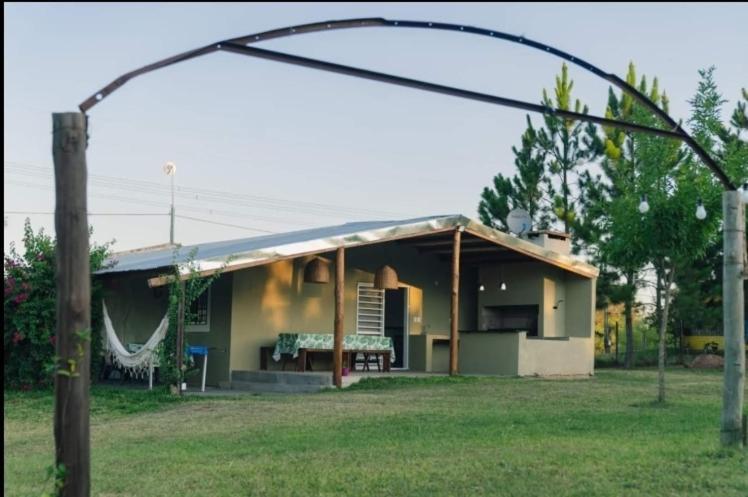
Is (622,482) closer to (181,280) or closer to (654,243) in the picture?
(654,243)

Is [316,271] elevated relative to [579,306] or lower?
elevated

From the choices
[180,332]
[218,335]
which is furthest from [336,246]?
[218,335]

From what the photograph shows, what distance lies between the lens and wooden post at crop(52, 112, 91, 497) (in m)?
4.69

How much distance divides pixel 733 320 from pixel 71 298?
17.3ft

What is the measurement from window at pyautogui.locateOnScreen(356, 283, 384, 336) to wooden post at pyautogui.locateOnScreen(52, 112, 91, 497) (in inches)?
503

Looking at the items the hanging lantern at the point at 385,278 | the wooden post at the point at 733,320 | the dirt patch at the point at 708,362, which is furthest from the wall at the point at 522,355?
the wooden post at the point at 733,320

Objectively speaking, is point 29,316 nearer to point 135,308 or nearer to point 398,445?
point 135,308

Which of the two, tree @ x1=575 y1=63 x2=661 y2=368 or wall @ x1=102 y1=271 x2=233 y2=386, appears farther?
tree @ x1=575 y1=63 x2=661 y2=368

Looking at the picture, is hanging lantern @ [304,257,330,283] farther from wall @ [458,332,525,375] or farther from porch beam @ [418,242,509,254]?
wall @ [458,332,525,375]

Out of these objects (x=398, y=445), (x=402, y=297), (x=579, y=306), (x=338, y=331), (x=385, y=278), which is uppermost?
(x=385, y=278)

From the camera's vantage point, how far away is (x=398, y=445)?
7.80 m

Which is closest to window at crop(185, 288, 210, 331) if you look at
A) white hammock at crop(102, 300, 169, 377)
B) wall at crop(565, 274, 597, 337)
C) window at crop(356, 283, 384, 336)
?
white hammock at crop(102, 300, 169, 377)

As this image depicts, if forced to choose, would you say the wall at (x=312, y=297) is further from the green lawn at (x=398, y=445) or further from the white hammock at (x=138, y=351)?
the green lawn at (x=398, y=445)

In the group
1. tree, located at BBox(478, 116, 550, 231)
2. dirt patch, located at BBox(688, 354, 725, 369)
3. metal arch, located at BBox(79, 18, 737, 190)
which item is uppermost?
tree, located at BBox(478, 116, 550, 231)
